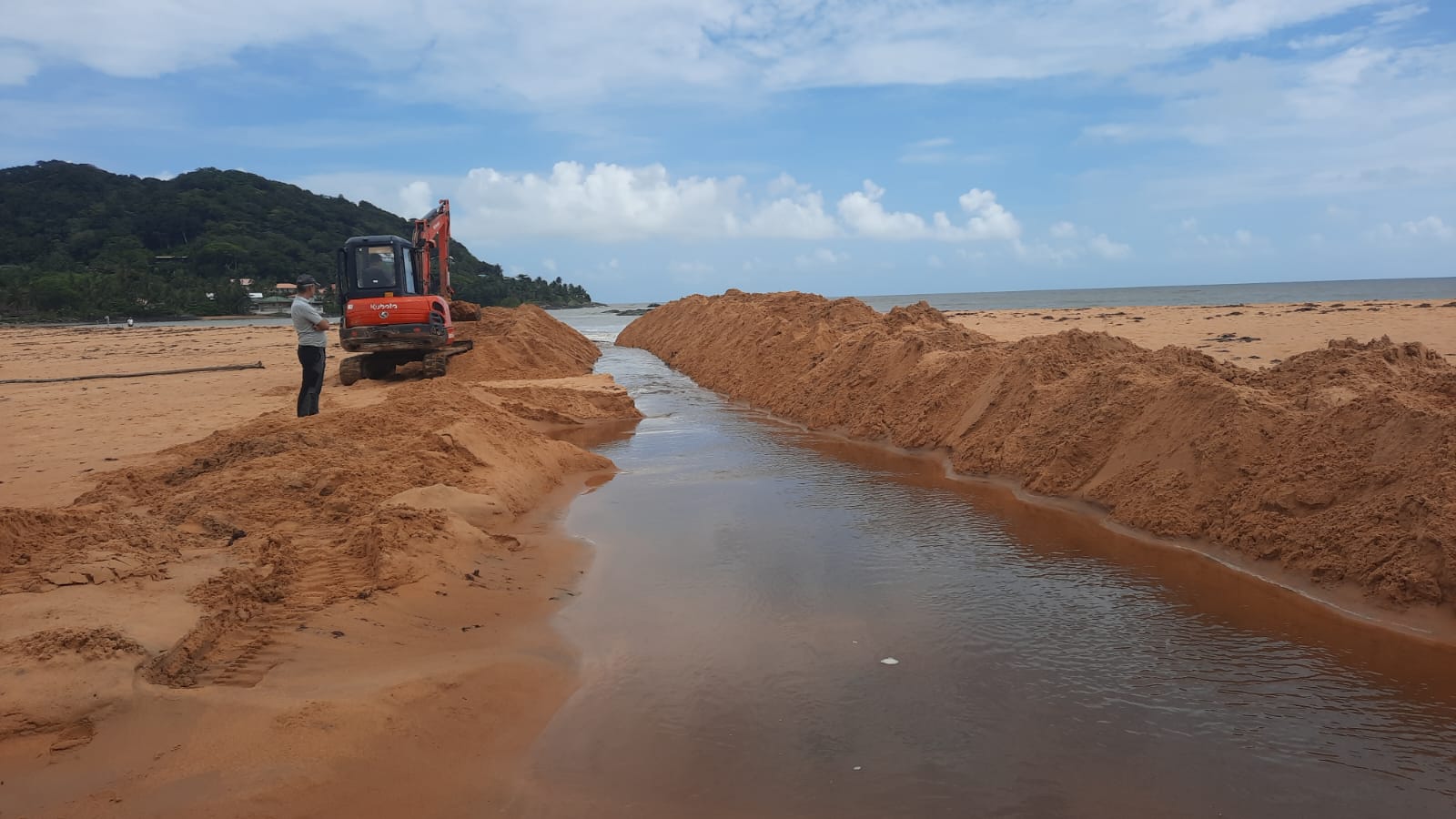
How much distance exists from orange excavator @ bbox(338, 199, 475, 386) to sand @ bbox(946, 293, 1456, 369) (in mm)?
11775

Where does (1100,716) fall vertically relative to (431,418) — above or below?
below

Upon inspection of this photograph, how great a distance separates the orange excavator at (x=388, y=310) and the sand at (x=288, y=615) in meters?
6.15

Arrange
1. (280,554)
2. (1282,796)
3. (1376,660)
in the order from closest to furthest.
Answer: (1282,796)
(1376,660)
(280,554)

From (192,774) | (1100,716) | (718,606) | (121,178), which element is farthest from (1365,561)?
(121,178)

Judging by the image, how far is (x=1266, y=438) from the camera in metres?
6.58

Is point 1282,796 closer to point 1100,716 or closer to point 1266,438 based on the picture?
point 1100,716

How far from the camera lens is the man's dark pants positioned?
1059cm

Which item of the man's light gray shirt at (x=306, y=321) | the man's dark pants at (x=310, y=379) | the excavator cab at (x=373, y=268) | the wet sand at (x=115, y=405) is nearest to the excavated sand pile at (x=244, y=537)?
the wet sand at (x=115, y=405)

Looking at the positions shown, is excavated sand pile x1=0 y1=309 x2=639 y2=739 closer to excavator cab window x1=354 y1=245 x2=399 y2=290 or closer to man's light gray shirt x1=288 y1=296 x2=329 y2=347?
man's light gray shirt x1=288 y1=296 x2=329 y2=347

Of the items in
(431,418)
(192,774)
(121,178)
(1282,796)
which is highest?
(121,178)

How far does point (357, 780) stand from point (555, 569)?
2.83 metres

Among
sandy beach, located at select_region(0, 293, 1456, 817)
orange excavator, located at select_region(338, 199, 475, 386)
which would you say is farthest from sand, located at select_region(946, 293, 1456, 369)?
orange excavator, located at select_region(338, 199, 475, 386)

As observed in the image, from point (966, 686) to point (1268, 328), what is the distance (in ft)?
66.5

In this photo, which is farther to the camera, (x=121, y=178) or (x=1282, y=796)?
(x=121, y=178)
